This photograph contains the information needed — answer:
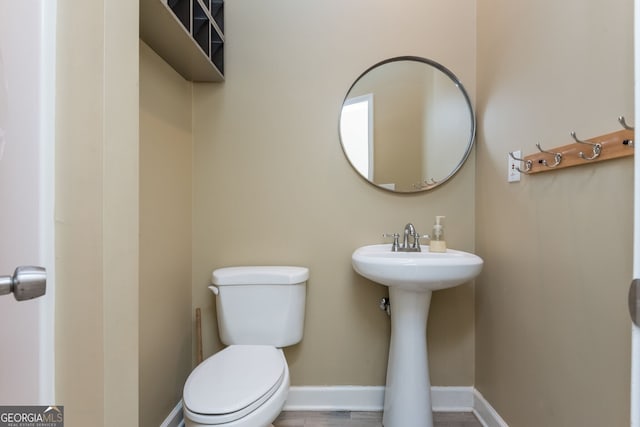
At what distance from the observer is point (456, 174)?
154 cm

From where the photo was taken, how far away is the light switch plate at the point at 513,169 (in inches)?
46.0

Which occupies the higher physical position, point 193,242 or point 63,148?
point 63,148

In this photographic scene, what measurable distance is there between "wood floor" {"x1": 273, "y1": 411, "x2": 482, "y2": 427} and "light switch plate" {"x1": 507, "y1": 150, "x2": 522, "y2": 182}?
116 centimetres

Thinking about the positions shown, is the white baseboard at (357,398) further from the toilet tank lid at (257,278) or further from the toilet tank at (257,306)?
the toilet tank lid at (257,278)

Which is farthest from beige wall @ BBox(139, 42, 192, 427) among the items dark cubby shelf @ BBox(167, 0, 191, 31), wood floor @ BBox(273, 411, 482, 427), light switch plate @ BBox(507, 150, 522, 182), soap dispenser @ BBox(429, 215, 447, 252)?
light switch plate @ BBox(507, 150, 522, 182)

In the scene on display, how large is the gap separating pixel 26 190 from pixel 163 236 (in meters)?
0.75

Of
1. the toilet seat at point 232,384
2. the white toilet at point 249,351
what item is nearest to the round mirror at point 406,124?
the white toilet at point 249,351

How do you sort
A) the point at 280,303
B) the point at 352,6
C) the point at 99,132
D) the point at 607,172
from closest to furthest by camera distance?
the point at 99,132 → the point at 607,172 → the point at 280,303 → the point at 352,6

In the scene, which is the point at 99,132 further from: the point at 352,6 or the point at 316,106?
the point at 352,6

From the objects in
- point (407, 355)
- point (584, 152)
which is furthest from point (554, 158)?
point (407, 355)

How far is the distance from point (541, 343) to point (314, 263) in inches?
38.2

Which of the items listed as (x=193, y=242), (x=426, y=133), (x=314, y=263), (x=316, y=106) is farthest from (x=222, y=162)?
(x=426, y=133)

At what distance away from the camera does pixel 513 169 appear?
46.9 inches

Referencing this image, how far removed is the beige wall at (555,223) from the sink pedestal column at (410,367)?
1.09 feet
